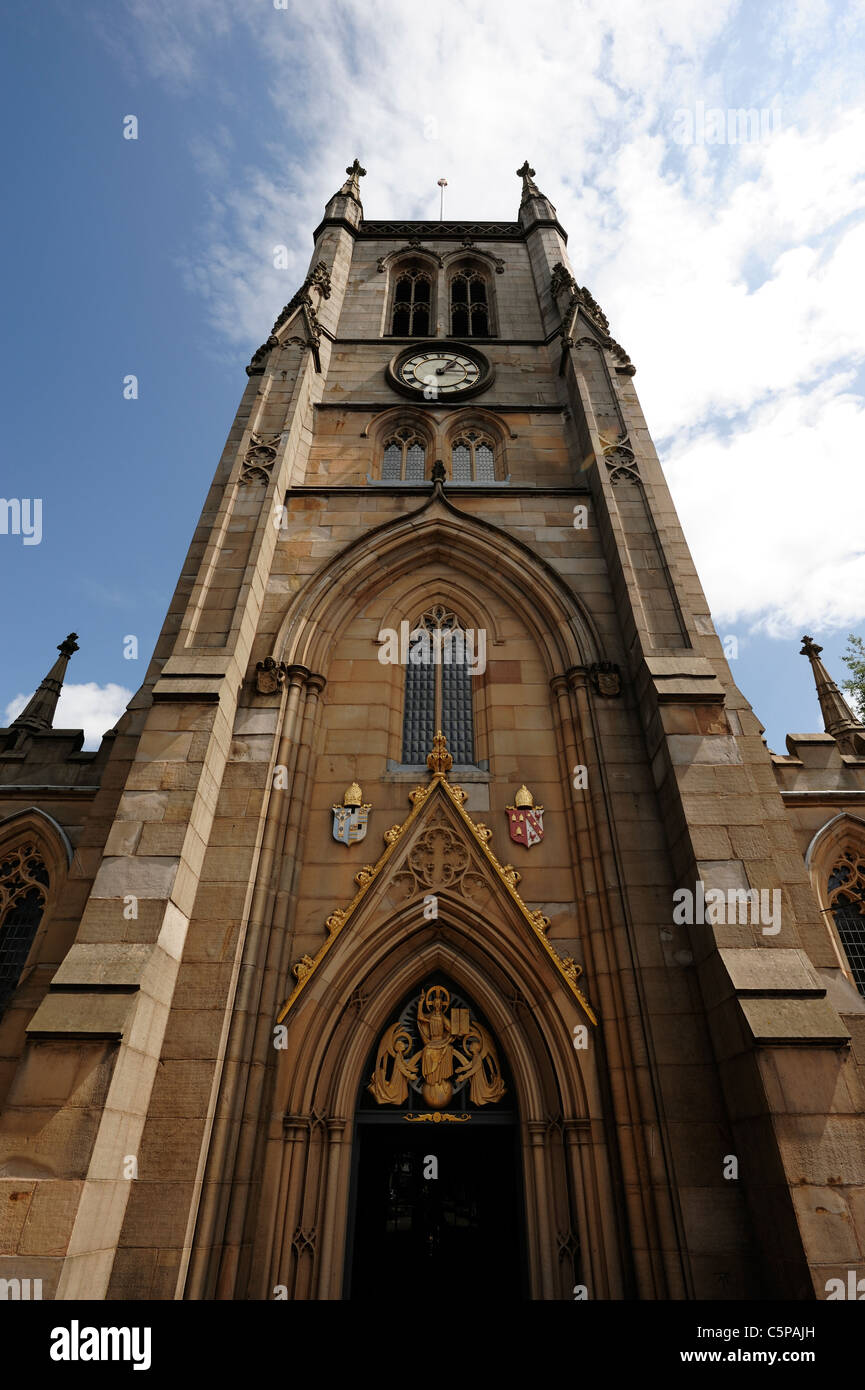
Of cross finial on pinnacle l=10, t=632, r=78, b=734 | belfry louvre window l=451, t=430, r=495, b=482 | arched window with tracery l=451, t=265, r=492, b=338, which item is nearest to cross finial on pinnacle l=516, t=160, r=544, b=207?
arched window with tracery l=451, t=265, r=492, b=338

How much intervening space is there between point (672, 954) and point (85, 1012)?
6240 mm

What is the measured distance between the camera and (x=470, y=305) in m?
20.0

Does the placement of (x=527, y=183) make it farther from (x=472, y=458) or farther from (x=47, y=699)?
(x=47, y=699)

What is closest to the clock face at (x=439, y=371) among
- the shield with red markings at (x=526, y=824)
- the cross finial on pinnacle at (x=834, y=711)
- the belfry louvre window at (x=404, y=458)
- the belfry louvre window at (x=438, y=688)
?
the belfry louvre window at (x=404, y=458)

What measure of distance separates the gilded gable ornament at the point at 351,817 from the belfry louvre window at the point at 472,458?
766 centimetres

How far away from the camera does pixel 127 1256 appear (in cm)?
634

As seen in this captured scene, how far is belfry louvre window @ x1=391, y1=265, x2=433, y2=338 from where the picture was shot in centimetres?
1961

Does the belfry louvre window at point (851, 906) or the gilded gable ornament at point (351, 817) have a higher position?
the gilded gable ornament at point (351, 817)

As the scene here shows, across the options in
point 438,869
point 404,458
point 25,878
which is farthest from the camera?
point 404,458

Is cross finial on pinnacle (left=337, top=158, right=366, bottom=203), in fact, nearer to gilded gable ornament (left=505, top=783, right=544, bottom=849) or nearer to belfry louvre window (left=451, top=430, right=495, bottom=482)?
belfry louvre window (left=451, top=430, right=495, bottom=482)

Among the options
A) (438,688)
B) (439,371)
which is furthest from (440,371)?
(438,688)

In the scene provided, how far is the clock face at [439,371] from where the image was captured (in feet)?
53.6

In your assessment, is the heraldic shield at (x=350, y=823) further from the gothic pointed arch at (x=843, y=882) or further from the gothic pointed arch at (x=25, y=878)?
the gothic pointed arch at (x=843, y=882)

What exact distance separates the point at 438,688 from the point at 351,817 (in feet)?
8.96
